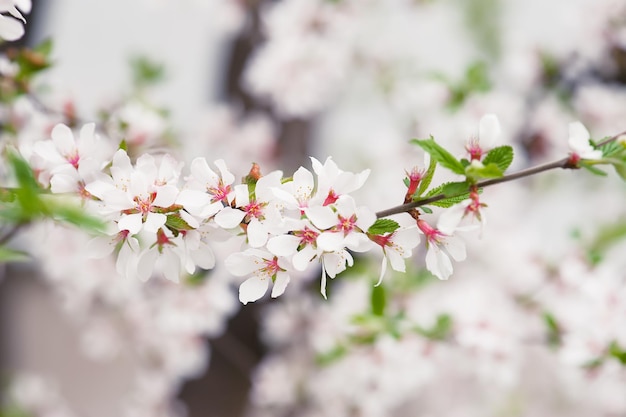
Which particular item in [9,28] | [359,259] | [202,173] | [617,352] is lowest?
[617,352]

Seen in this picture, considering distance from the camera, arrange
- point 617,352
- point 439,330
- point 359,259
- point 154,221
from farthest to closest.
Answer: point 359,259 < point 439,330 < point 617,352 < point 154,221

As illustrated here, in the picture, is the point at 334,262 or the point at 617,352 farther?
the point at 617,352

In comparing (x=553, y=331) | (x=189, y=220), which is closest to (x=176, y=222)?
(x=189, y=220)

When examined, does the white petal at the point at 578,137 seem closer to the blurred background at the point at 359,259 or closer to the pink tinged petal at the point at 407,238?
the pink tinged petal at the point at 407,238

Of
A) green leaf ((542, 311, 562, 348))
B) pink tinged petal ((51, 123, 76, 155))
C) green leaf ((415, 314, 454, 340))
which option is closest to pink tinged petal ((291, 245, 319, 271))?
pink tinged petal ((51, 123, 76, 155))

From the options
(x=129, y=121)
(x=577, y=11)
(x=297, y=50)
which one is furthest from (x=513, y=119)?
(x=129, y=121)

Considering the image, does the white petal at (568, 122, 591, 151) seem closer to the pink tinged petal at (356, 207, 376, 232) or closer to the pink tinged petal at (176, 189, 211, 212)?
the pink tinged petal at (356, 207, 376, 232)

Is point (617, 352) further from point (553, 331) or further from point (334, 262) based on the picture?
point (334, 262)

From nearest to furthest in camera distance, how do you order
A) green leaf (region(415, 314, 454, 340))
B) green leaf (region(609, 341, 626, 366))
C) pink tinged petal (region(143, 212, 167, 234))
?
pink tinged petal (region(143, 212, 167, 234))
green leaf (region(609, 341, 626, 366))
green leaf (region(415, 314, 454, 340))
